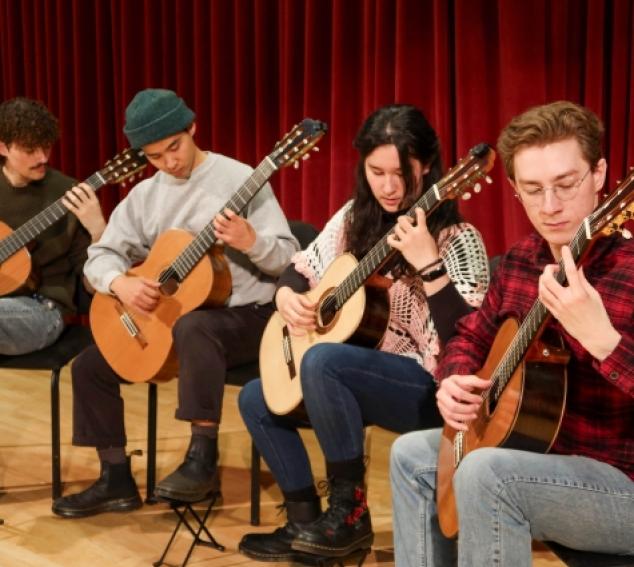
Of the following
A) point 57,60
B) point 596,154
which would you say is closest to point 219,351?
point 596,154

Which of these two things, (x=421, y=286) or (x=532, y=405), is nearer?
(x=532, y=405)

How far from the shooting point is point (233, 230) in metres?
3.09

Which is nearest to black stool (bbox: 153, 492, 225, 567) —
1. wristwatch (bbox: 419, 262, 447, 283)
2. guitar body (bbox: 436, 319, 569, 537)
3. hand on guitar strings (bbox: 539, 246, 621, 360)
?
wristwatch (bbox: 419, 262, 447, 283)

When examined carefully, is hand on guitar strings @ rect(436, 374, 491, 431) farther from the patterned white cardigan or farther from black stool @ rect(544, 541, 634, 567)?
the patterned white cardigan

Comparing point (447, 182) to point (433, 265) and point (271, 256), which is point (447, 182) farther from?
point (271, 256)

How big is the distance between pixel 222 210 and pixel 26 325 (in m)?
0.80

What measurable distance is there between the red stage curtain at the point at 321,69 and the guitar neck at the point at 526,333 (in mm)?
1755

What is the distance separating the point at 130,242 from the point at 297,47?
1.64 metres

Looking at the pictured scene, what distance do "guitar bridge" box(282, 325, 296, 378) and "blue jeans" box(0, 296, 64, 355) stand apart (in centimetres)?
99

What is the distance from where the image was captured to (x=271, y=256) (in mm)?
3193

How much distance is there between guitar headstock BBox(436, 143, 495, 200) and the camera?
245 centimetres

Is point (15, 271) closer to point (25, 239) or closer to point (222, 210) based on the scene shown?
point (25, 239)

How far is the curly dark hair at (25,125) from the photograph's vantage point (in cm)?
360

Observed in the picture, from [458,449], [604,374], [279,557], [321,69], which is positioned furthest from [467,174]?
[321,69]
